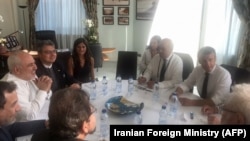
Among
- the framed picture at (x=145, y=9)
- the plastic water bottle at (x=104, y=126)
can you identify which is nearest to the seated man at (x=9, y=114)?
the plastic water bottle at (x=104, y=126)

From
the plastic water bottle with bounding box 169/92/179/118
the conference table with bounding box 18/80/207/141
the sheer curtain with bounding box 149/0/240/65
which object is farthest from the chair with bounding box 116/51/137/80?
the sheer curtain with bounding box 149/0/240/65

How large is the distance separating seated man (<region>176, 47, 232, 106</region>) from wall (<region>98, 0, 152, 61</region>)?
3.52 meters

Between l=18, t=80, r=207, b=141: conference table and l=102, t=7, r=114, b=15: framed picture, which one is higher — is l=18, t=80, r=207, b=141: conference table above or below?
below

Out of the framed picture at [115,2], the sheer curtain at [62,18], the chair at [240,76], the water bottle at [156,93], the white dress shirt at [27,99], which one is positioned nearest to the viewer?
the white dress shirt at [27,99]

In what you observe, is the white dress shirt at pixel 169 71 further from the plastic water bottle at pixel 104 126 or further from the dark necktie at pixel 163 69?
the plastic water bottle at pixel 104 126

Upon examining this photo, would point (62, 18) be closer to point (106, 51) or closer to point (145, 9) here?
point (106, 51)

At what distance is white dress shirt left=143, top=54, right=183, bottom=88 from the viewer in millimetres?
2791

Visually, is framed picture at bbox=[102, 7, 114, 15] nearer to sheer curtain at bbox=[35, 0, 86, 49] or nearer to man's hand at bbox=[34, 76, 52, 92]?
sheer curtain at bbox=[35, 0, 86, 49]

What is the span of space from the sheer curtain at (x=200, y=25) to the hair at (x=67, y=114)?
3.95 m

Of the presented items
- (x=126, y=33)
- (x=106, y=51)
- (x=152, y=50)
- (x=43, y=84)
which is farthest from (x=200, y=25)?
(x=43, y=84)

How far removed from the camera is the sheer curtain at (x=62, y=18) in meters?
6.09

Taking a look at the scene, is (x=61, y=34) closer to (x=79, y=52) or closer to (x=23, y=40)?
(x=23, y=40)

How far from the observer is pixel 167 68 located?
2.96 metres

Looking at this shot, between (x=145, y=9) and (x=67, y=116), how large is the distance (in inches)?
198
